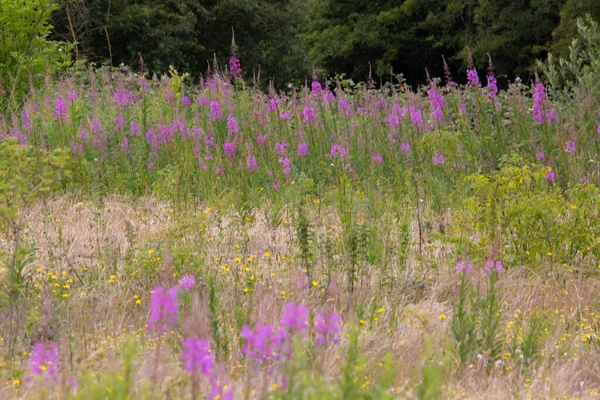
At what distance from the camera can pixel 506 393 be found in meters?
3.10

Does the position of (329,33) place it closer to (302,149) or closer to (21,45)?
(21,45)

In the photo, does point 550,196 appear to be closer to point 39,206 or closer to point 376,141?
point 376,141

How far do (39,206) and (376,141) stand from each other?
9.84ft

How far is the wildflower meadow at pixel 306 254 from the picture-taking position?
2848 millimetres

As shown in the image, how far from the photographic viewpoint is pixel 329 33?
3281 centimetres

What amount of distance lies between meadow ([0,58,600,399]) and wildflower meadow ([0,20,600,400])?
2cm

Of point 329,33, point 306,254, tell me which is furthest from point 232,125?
point 329,33

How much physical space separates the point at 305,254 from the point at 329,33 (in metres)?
29.4

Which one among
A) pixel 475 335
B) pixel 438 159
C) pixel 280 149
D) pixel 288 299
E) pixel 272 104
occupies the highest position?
pixel 272 104

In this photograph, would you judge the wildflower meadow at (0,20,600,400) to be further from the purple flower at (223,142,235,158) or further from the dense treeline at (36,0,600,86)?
the dense treeline at (36,0,600,86)

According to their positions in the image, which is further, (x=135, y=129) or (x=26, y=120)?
(x=26, y=120)

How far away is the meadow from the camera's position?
112 inches

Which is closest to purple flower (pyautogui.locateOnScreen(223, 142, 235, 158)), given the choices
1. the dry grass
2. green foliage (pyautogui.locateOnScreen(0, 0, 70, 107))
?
the dry grass

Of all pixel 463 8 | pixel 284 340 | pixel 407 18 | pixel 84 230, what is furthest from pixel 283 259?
pixel 407 18
